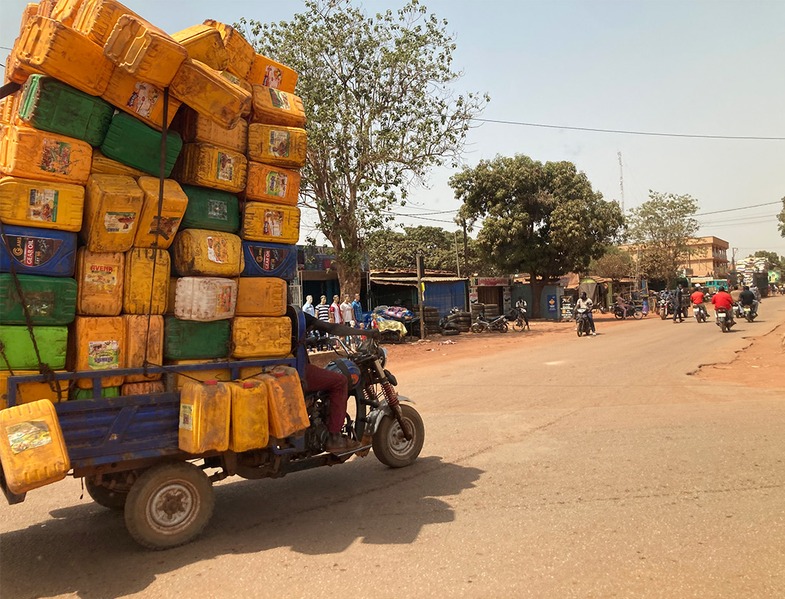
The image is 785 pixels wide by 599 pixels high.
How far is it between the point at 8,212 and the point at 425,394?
26.5 ft

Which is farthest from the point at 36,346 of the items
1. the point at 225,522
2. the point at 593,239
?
the point at 593,239

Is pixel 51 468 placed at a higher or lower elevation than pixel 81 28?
lower

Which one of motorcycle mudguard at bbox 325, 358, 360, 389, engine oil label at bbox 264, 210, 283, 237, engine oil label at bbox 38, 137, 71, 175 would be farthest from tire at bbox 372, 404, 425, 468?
engine oil label at bbox 38, 137, 71, 175

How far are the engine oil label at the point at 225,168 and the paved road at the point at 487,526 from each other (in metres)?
2.60

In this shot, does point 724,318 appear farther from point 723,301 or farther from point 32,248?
point 32,248

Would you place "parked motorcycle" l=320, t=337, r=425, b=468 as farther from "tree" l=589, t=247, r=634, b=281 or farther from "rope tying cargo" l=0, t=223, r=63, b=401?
"tree" l=589, t=247, r=634, b=281

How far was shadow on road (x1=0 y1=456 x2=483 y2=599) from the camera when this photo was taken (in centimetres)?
370

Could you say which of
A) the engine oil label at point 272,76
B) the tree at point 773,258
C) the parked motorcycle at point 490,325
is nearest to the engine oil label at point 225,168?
the engine oil label at point 272,76

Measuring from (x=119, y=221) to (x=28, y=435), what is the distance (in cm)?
137

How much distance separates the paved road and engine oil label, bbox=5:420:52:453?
2.99 ft

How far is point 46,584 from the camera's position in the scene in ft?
11.8

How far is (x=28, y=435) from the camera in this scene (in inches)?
131

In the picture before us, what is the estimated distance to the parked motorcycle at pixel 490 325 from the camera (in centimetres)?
2697

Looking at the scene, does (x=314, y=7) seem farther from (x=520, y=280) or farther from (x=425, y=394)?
(x=520, y=280)
